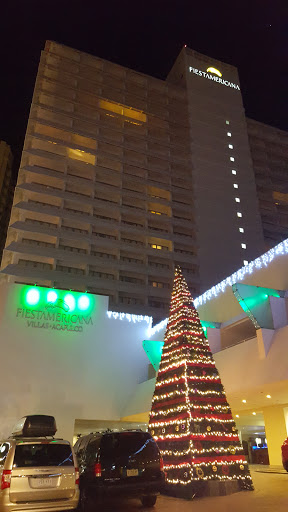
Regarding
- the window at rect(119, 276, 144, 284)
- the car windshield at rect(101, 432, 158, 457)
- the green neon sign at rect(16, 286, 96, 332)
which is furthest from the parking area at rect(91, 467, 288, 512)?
the window at rect(119, 276, 144, 284)

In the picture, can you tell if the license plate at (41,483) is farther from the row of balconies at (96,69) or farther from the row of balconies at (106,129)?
the row of balconies at (96,69)

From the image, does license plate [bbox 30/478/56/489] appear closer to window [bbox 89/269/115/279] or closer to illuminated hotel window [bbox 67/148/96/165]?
window [bbox 89/269/115/279]

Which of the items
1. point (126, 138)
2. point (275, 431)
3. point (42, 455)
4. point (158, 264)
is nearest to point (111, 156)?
point (126, 138)

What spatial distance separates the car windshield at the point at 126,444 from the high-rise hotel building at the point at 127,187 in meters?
33.9

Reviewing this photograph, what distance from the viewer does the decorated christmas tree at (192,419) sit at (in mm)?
8477

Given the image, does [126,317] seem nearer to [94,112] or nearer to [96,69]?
[94,112]

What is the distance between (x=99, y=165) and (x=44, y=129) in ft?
26.4

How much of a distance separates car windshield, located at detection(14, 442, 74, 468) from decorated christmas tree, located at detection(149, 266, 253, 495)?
3.14 m

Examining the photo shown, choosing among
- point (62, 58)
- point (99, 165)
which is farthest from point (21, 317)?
point (62, 58)

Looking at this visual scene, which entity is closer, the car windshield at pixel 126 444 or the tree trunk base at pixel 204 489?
the car windshield at pixel 126 444

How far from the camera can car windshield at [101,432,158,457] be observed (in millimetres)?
7398

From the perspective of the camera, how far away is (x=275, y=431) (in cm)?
1716

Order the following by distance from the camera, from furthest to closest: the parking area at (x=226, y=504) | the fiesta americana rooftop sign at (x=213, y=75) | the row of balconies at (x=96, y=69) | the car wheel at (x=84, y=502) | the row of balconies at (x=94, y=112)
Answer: the fiesta americana rooftop sign at (x=213, y=75) → the row of balconies at (x=96, y=69) → the row of balconies at (x=94, y=112) → the car wheel at (x=84, y=502) → the parking area at (x=226, y=504)

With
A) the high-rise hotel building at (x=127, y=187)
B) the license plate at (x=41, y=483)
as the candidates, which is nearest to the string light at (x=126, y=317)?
the license plate at (x=41, y=483)
